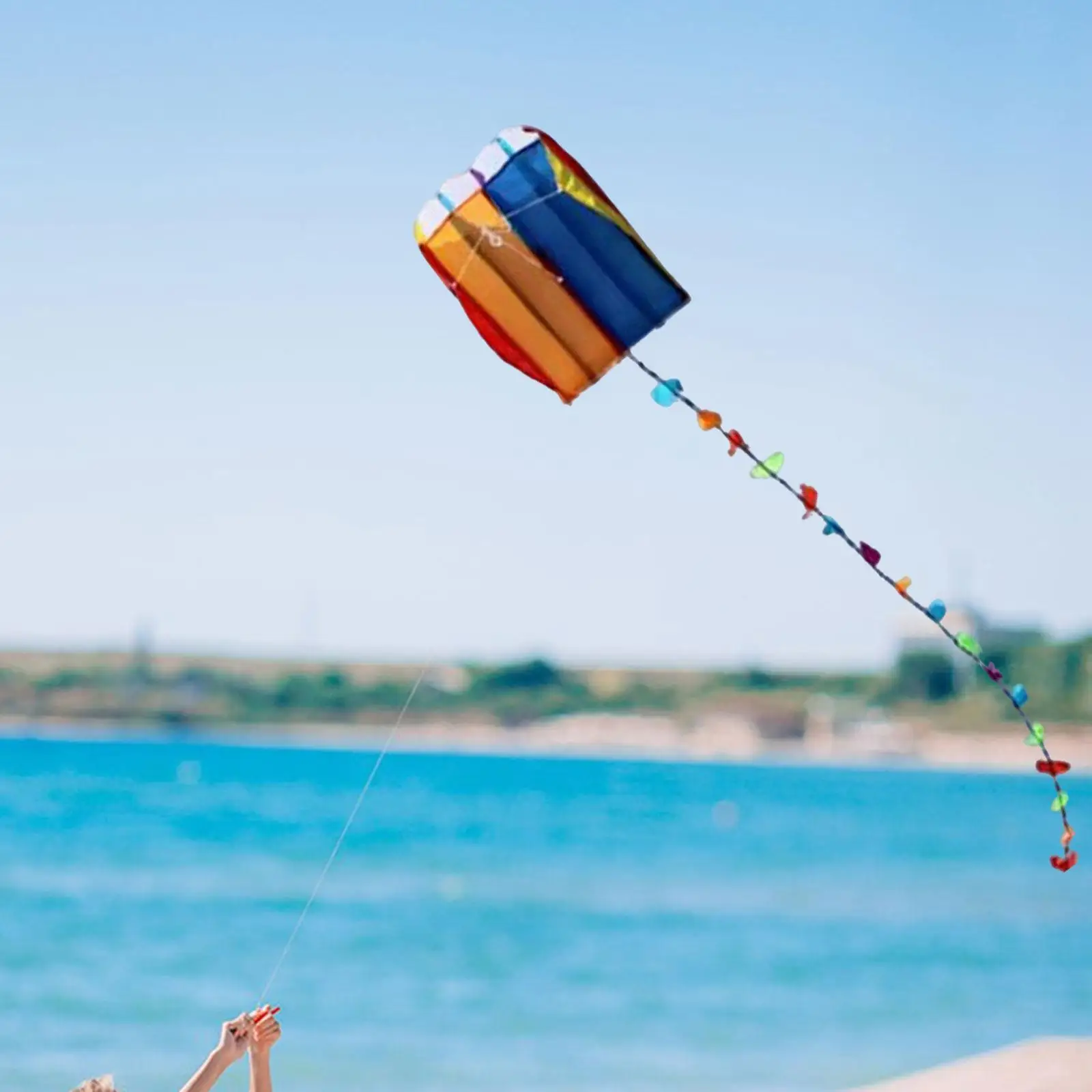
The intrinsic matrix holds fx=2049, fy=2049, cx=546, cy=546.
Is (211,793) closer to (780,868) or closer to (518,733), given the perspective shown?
(780,868)

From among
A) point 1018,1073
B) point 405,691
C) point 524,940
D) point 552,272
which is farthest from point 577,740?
point 552,272

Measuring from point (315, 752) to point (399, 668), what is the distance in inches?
185

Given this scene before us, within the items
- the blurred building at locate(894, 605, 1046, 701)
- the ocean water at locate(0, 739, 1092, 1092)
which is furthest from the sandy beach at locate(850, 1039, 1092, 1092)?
the blurred building at locate(894, 605, 1046, 701)

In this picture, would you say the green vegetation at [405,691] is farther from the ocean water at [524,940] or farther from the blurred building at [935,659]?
the ocean water at [524,940]

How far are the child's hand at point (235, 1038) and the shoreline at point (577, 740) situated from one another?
6663 centimetres

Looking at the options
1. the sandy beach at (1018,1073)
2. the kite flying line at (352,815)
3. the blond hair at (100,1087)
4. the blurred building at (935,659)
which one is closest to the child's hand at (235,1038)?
the blond hair at (100,1087)

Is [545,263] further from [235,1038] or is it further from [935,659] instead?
[935,659]

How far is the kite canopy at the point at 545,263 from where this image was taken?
5.05 m

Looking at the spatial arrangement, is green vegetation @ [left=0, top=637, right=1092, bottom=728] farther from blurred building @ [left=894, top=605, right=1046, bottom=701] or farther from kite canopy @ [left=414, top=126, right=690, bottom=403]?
kite canopy @ [left=414, top=126, right=690, bottom=403]

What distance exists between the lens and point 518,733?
75.4 meters

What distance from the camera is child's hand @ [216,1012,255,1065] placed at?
461 cm

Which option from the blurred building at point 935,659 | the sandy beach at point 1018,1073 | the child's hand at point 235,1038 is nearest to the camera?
the child's hand at point 235,1038

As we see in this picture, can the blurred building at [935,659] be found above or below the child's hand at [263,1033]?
above

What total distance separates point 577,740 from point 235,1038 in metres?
71.3
